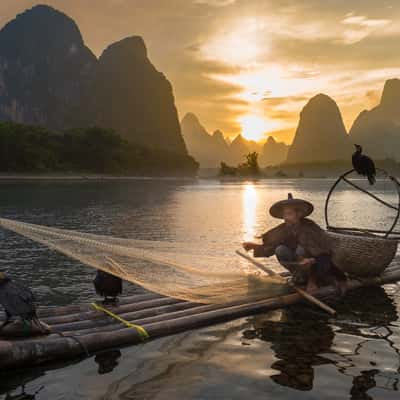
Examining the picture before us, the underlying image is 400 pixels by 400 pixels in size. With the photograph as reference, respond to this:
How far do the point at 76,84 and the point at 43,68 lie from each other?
42.2 feet

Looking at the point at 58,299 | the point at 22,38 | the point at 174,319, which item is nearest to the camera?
the point at 174,319

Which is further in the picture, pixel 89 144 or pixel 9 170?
pixel 89 144

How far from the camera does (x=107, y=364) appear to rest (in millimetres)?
5391

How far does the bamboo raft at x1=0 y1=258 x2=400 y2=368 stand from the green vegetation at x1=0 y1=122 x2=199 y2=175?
2722 inches

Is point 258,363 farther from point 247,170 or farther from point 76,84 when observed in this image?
point 76,84

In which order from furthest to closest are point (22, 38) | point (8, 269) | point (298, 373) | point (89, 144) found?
1. point (22, 38)
2. point (89, 144)
3. point (8, 269)
4. point (298, 373)

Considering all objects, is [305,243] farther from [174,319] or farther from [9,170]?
[9,170]

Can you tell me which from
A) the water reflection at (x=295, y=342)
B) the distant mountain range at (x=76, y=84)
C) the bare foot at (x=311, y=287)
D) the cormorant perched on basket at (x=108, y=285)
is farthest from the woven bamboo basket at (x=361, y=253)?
the distant mountain range at (x=76, y=84)

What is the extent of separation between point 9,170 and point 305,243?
70021mm

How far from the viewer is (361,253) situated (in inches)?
333

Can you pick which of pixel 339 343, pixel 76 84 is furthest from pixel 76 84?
pixel 339 343

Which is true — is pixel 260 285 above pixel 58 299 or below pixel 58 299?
above

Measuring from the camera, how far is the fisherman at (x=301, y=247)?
7809 millimetres

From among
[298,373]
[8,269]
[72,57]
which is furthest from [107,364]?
[72,57]
